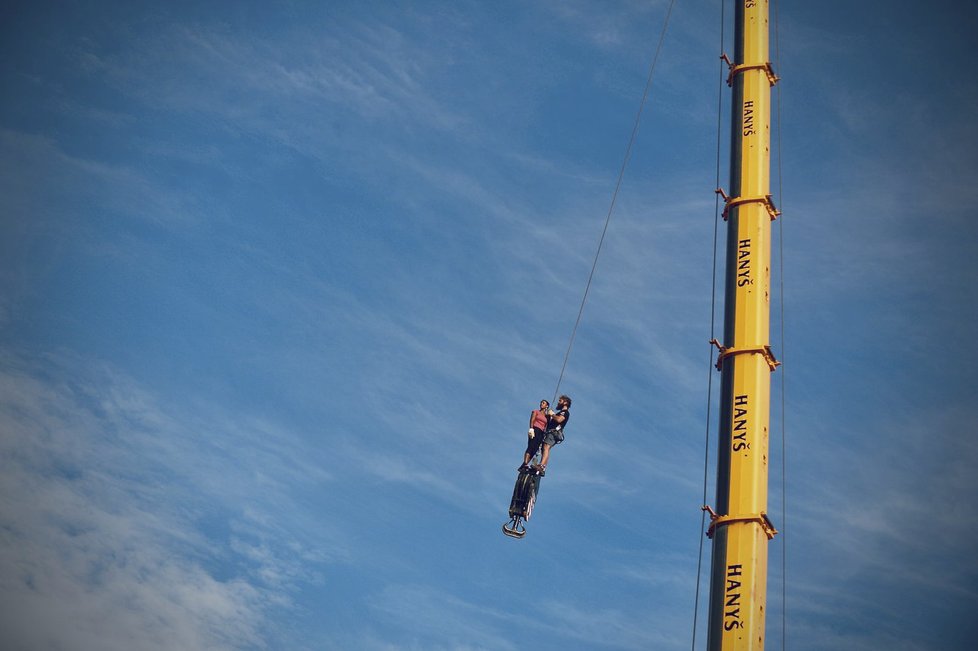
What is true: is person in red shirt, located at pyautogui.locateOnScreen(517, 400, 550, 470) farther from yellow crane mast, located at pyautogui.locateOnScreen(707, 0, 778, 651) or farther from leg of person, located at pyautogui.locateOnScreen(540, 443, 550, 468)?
yellow crane mast, located at pyautogui.locateOnScreen(707, 0, 778, 651)

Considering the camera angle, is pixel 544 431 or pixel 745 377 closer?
pixel 745 377

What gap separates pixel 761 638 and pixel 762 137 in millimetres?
11875

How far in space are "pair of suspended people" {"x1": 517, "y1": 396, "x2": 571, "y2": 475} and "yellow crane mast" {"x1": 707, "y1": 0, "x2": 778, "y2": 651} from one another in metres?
4.20

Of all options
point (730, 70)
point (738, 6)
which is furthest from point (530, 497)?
point (738, 6)

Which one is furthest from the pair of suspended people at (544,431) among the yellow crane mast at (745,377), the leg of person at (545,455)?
the yellow crane mast at (745,377)

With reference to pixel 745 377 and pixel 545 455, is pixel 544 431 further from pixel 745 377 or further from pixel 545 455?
pixel 745 377

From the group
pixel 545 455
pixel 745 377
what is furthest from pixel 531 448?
pixel 745 377

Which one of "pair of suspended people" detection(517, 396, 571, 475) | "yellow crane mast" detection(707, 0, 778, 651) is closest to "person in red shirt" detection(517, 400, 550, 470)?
"pair of suspended people" detection(517, 396, 571, 475)

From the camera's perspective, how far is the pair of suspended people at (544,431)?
2375 centimetres

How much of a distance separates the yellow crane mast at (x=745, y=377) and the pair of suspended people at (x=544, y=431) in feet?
13.8

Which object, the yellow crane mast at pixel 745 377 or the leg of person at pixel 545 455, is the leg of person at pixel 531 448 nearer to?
the leg of person at pixel 545 455

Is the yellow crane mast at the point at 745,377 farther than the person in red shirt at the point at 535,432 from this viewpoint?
No

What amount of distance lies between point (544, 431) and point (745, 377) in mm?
4941

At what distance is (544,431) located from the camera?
24156 millimetres
